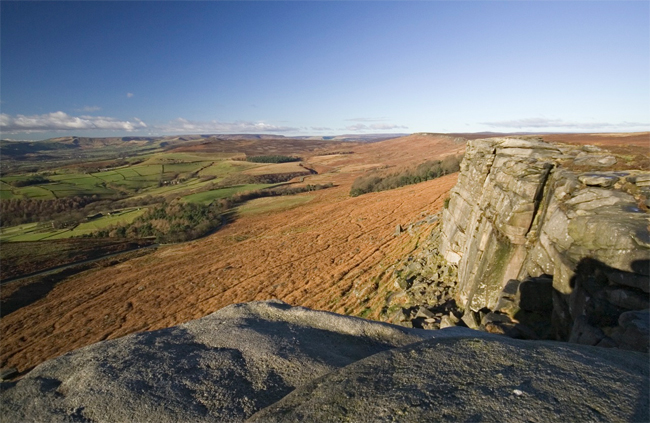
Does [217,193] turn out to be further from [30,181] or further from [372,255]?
[372,255]

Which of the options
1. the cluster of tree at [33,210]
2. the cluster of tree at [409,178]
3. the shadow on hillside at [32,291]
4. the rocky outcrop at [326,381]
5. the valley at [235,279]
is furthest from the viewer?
the cluster of tree at [33,210]

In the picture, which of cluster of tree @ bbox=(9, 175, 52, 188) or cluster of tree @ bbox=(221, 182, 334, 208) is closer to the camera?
cluster of tree @ bbox=(221, 182, 334, 208)

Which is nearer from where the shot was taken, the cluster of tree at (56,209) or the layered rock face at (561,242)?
the layered rock face at (561,242)

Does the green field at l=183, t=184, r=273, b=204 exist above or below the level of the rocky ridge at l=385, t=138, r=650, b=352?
below

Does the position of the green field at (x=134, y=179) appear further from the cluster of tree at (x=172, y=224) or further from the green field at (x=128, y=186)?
the cluster of tree at (x=172, y=224)

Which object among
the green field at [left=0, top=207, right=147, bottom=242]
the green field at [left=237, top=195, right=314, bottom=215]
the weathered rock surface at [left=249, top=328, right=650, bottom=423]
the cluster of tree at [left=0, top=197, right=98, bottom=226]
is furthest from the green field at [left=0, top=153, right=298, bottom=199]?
the weathered rock surface at [left=249, top=328, right=650, bottom=423]

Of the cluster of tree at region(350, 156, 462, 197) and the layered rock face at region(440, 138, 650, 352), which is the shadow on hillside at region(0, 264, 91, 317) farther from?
the cluster of tree at region(350, 156, 462, 197)

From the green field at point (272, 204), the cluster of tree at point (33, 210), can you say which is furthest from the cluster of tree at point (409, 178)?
the cluster of tree at point (33, 210)

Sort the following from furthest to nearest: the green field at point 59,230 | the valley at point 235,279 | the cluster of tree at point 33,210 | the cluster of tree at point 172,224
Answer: the cluster of tree at point 33,210 < the green field at point 59,230 < the cluster of tree at point 172,224 < the valley at point 235,279
